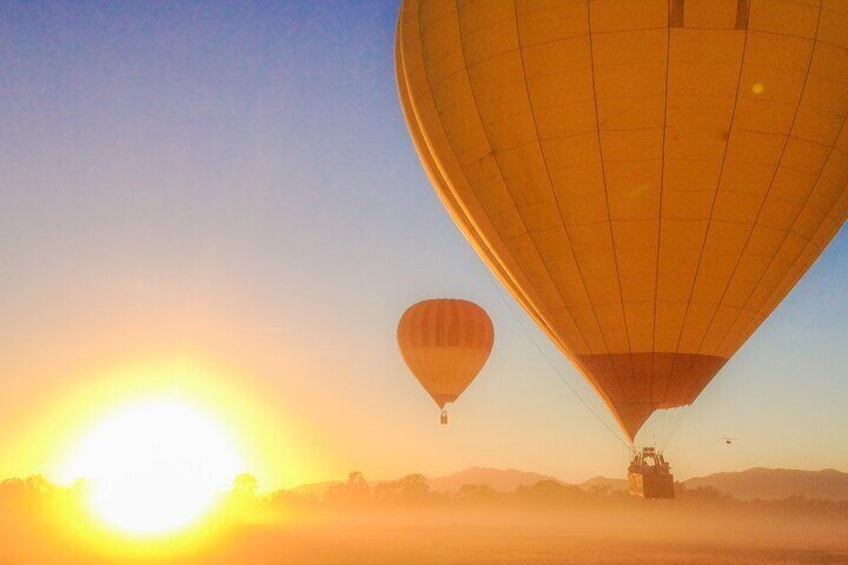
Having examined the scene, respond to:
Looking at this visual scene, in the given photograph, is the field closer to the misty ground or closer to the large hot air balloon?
the misty ground

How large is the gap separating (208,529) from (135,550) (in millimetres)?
40549

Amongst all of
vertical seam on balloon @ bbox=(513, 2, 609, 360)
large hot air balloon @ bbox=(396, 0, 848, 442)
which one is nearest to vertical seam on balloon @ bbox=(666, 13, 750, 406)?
large hot air balloon @ bbox=(396, 0, 848, 442)

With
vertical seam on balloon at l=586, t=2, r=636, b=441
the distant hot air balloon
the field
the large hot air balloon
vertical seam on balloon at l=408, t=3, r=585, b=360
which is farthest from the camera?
the field

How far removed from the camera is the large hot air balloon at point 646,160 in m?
16.8

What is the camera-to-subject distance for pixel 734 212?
17.7 meters

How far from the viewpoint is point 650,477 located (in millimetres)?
18234

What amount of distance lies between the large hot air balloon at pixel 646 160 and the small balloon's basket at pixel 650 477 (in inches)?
35.5

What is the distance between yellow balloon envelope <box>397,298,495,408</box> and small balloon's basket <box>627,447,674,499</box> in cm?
2213

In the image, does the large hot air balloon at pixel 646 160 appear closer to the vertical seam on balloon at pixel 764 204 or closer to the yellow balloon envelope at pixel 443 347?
the vertical seam on balloon at pixel 764 204

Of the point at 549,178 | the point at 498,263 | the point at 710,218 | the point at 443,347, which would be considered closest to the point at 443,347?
the point at 443,347

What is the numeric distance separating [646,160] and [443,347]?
24.3m

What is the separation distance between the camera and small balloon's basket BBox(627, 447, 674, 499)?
1805 centimetres

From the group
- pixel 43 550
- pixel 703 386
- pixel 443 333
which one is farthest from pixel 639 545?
pixel 703 386

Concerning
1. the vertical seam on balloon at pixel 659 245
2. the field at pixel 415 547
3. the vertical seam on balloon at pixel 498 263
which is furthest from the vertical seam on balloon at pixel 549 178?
the field at pixel 415 547
